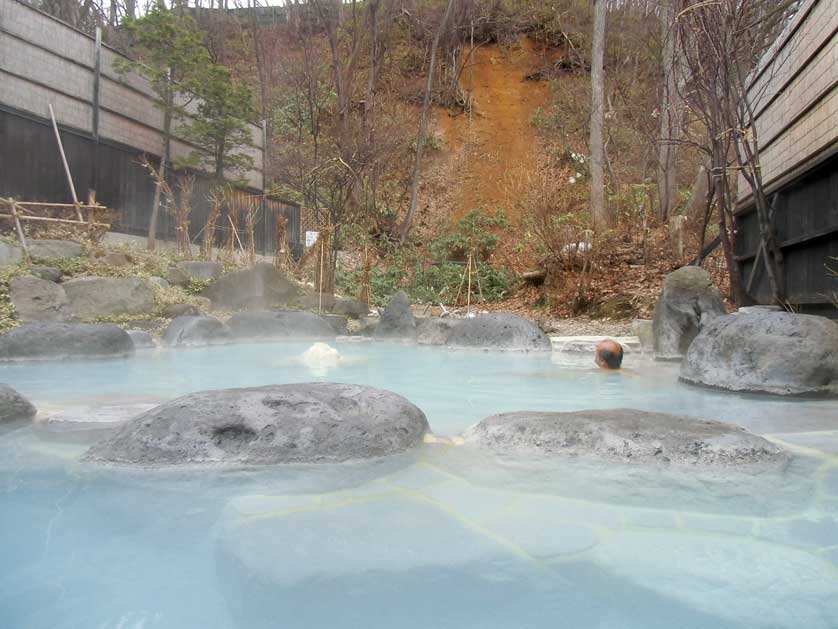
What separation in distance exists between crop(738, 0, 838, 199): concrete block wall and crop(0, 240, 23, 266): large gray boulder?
8808mm

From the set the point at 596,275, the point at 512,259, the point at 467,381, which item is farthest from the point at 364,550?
the point at 512,259

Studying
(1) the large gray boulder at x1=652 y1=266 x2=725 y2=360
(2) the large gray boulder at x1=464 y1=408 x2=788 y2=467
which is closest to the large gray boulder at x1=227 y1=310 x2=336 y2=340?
(1) the large gray boulder at x1=652 y1=266 x2=725 y2=360

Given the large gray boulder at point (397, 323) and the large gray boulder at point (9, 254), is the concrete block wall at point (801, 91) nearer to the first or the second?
the large gray boulder at point (397, 323)

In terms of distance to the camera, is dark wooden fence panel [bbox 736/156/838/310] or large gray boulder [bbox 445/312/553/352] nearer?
dark wooden fence panel [bbox 736/156/838/310]

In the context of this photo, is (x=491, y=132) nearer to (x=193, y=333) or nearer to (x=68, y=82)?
(x=68, y=82)

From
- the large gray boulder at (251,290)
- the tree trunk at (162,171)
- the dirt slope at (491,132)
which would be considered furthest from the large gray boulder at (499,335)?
the dirt slope at (491,132)

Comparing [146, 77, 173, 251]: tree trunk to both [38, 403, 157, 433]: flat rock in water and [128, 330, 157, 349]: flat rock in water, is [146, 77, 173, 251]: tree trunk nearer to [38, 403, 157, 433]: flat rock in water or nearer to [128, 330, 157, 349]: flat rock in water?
[128, 330, 157, 349]: flat rock in water

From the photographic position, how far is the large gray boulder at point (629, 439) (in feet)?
7.27

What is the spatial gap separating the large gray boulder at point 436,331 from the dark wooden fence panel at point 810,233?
3596 mm

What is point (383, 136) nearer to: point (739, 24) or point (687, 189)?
point (687, 189)

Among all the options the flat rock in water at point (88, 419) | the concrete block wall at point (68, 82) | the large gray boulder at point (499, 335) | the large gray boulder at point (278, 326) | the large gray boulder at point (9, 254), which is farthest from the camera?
the concrete block wall at point (68, 82)

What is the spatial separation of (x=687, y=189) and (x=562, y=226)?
745 cm

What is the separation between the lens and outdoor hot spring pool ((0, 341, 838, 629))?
1.26 metres

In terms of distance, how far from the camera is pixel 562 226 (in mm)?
10680
